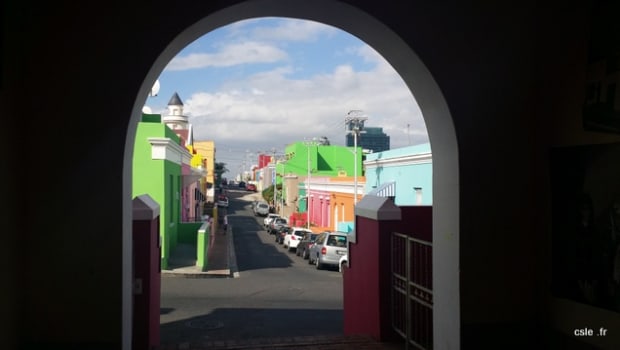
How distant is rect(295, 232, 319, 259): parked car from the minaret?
17.4 meters

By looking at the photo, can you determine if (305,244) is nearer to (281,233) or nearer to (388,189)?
(388,189)

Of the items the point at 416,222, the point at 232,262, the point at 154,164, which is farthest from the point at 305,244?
the point at 416,222

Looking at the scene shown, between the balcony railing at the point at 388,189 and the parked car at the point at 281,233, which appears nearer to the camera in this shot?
the balcony railing at the point at 388,189

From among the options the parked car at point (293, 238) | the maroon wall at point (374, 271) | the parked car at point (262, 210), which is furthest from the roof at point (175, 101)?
the maroon wall at point (374, 271)

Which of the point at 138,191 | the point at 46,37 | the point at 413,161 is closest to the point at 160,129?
the point at 138,191

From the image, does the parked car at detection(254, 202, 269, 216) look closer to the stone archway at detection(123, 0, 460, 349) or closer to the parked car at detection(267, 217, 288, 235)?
the parked car at detection(267, 217, 288, 235)

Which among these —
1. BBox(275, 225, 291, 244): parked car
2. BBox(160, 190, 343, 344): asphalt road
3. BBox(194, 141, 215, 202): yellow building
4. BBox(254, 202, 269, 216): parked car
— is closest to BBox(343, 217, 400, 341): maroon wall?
BBox(160, 190, 343, 344): asphalt road

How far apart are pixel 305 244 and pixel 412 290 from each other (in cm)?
2152

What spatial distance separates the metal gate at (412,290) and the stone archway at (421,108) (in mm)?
906

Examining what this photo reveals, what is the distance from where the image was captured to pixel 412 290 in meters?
6.15

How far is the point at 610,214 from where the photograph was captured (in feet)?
12.2

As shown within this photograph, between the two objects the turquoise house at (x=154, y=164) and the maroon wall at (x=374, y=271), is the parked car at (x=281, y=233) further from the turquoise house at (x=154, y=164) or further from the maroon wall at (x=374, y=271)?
the maroon wall at (x=374, y=271)

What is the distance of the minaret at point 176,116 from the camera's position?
41469mm

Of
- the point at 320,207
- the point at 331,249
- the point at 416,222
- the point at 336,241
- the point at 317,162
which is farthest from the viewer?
the point at 317,162
